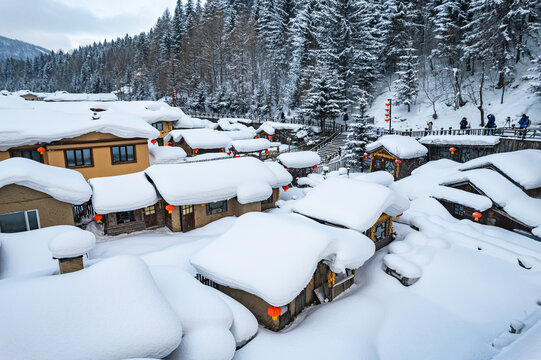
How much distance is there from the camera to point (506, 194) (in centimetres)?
1619

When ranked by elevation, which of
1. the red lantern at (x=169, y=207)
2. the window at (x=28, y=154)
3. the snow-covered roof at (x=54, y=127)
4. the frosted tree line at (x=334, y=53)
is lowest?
the red lantern at (x=169, y=207)

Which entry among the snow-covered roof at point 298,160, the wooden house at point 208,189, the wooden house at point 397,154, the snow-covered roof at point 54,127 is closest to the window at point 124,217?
the wooden house at point 208,189

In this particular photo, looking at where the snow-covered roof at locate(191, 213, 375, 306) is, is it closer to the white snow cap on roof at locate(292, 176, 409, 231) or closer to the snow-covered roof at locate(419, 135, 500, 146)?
the white snow cap on roof at locate(292, 176, 409, 231)

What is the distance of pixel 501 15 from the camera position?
2878 cm

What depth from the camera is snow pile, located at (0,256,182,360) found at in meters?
5.17

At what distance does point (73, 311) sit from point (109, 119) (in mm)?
15990

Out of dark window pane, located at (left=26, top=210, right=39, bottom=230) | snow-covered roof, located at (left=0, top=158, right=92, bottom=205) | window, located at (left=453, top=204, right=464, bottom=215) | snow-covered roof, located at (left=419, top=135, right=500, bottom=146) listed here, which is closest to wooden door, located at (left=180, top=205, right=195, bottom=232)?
snow-covered roof, located at (left=0, top=158, right=92, bottom=205)

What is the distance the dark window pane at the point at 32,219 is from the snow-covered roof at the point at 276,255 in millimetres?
8606

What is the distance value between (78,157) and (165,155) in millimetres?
6073

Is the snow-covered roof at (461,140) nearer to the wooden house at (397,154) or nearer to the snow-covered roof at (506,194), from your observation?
the wooden house at (397,154)

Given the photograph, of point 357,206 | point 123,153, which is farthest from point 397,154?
point 123,153

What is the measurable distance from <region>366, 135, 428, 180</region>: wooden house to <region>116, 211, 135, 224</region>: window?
18.8 m

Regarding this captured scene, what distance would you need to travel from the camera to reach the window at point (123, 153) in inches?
774

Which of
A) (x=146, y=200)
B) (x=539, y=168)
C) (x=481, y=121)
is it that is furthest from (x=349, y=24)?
(x=146, y=200)
